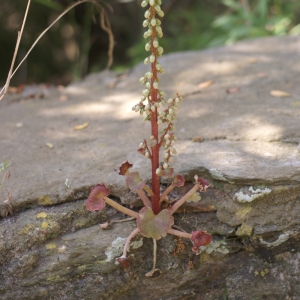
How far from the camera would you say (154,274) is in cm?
165

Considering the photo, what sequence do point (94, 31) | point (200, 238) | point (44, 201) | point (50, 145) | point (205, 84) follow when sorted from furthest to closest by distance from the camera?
point (94, 31)
point (205, 84)
point (50, 145)
point (44, 201)
point (200, 238)

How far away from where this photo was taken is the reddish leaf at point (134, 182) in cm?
150

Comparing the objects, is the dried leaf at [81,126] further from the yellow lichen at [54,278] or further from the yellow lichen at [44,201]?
the yellow lichen at [54,278]

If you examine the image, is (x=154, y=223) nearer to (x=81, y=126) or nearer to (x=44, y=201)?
(x=44, y=201)

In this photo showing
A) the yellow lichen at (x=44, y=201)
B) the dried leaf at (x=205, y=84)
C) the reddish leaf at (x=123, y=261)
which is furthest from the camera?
the dried leaf at (x=205, y=84)

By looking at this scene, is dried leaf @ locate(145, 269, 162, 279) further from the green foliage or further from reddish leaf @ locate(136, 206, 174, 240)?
the green foliage

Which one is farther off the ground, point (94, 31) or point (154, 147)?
point (94, 31)

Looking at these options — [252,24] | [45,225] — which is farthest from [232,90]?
[252,24]

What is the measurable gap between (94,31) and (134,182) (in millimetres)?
5374

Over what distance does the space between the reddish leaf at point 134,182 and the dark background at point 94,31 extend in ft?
12.5

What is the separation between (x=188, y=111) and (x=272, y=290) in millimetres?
1120

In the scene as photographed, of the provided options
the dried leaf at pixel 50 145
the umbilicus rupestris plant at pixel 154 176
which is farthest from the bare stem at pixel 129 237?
the dried leaf at pixel 50 145

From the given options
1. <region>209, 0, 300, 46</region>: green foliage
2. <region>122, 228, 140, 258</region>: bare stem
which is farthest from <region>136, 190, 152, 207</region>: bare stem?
<region>209, 0, 300, 46</region>: green foliage

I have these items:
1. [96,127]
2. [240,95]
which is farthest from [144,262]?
[240,95]
